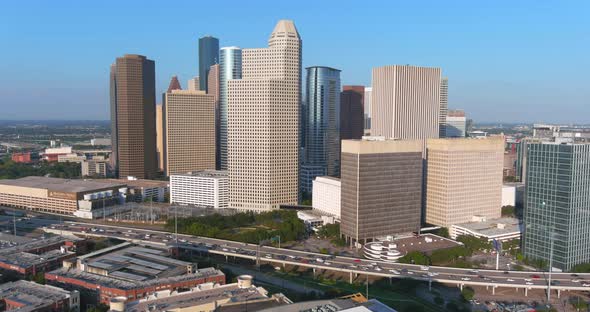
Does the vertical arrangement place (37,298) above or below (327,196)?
below

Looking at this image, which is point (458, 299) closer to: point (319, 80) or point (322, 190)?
point (322, 190)

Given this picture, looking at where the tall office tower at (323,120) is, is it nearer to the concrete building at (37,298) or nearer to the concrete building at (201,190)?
the concrete building at (201,190)

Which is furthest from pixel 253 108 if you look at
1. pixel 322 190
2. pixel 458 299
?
pixel 458 299

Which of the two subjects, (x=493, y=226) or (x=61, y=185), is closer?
(x=493, y=226)

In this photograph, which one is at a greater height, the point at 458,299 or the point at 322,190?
the point at 322,190

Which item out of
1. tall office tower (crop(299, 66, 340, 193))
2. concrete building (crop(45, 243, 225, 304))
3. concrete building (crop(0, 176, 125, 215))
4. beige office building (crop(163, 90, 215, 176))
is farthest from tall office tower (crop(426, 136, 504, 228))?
beige office building (crop(163, 90, 215, 176))

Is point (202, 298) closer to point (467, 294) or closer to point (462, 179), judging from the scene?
point (467, 294)

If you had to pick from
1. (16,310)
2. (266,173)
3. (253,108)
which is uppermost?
(253,108)

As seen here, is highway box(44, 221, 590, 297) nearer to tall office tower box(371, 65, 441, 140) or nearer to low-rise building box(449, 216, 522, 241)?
low-rise building box(449, 216, 522, 241)

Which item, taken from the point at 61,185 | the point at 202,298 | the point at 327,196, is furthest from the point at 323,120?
the point at 202,298
